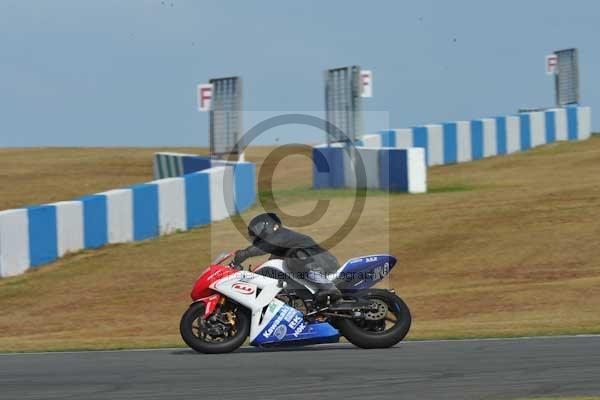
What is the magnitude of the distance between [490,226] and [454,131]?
41.2 ft

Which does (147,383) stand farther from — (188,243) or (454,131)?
(454,131)

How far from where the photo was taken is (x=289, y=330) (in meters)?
9.77

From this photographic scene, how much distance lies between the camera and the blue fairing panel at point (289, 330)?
32.0ft

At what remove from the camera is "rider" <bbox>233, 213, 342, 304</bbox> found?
9.72 m

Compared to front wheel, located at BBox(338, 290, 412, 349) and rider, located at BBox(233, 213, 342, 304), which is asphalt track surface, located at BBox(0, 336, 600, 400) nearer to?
front wheel, located at BBox(338, 290, 412, 349)

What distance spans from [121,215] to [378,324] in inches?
354

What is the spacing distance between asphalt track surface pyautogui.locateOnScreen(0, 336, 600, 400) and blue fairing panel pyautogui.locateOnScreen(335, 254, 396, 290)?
0.55 m

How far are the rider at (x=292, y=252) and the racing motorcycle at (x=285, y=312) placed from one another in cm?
6

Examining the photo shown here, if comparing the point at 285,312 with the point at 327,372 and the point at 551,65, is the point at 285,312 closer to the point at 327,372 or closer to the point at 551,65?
the point at 327,372

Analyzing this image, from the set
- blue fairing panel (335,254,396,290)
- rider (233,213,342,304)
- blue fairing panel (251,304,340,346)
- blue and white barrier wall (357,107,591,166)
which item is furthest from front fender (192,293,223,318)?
blue and white barrier wall (357,107,591,166)

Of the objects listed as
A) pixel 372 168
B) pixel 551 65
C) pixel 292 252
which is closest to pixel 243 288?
pixel 292 252

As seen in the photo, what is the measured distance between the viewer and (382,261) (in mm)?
9773

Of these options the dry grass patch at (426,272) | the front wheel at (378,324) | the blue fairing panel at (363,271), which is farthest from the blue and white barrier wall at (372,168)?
the front wheel at (378,324)

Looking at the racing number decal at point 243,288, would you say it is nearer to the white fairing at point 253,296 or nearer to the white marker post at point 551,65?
the white fairing at point 253,296
